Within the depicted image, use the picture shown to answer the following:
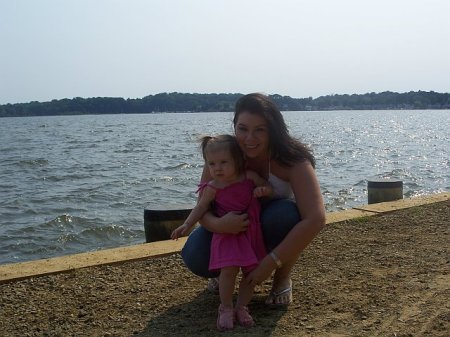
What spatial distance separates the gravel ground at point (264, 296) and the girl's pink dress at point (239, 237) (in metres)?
0.37

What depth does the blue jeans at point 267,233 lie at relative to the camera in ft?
11.3

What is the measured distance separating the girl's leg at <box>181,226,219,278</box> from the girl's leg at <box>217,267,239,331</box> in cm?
24

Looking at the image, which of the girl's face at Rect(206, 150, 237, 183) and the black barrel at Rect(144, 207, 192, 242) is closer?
the girl's face at Rect(206, 150, 237, 183)

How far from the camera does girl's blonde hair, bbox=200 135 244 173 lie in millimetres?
3373

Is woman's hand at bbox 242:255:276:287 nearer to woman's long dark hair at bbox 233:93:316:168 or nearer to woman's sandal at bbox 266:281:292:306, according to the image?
woman's sandal at bbox 266:281:292:306

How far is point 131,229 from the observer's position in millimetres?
9992

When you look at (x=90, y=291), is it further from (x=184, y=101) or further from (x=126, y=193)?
(x=184, y=101)

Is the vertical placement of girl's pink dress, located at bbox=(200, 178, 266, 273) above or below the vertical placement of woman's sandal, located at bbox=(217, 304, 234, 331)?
above

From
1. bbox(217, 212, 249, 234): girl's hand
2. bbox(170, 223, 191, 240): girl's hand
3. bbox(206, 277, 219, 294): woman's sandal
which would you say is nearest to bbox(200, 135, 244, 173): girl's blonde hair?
bbox(217, 212, 249, 234): girl's hand

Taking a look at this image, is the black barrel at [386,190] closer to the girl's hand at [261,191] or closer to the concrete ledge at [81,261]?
the concrete ledge at [81,261]

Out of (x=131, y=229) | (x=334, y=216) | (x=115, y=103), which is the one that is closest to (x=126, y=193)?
(x=131, y=229)

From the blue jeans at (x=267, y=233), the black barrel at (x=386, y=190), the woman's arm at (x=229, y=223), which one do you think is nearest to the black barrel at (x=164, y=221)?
the blue jeans at (x=267, y=233)

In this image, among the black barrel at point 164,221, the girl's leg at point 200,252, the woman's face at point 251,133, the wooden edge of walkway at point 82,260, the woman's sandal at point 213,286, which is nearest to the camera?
the woman's face at point 251,133

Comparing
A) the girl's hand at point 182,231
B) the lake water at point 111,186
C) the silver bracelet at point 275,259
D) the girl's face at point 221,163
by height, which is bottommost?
the lake water at point 111,186
